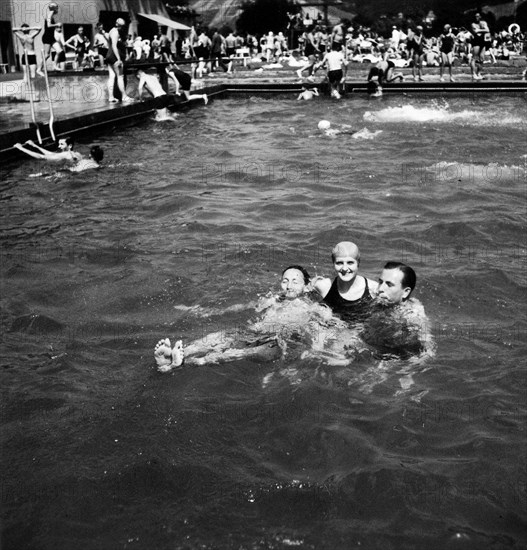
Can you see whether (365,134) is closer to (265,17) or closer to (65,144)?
(65,144)

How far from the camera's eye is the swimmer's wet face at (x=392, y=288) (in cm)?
586

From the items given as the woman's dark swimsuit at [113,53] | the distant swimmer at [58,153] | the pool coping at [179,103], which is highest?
the woman's dark swimsuit at [113,53]

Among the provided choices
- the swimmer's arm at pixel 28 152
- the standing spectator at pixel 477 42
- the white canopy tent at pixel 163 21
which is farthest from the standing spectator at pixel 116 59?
the white canopy tent at pixel 163 21

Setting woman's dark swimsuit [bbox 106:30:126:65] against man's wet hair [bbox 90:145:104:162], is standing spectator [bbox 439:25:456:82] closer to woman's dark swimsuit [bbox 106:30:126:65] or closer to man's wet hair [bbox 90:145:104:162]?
woman's dark swimsuit [bbox 106:30:126:65]

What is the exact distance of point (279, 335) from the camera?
6.10m

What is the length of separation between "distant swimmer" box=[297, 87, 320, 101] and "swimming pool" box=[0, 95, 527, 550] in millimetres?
10365

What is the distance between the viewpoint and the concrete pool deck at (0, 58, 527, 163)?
15.4 metres

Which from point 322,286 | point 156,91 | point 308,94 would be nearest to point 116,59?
point 156,91

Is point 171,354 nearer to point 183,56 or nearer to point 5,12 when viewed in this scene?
point 5,12

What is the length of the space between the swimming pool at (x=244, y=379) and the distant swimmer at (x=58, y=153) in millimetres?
633

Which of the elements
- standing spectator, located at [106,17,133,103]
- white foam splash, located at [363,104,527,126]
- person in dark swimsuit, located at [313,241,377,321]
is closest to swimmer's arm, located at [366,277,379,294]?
person in dark swimsuit, located at [313,241,377,321]

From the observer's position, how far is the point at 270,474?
4.63 m

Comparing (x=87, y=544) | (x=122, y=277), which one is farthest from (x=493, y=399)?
(x=122, y=277)

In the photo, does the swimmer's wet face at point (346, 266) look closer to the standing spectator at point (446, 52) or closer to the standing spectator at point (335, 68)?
the standing spectator at point (335, 68)
